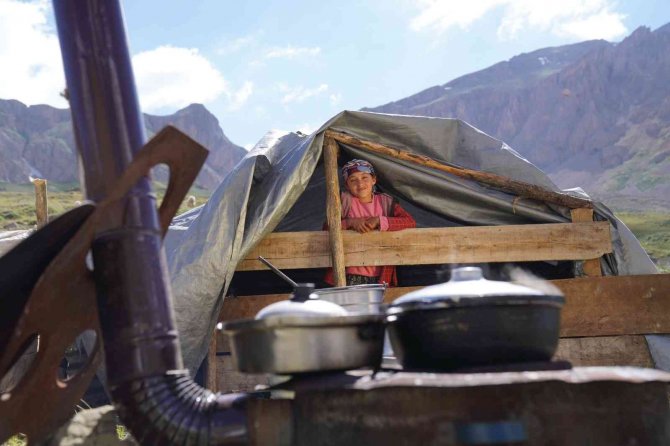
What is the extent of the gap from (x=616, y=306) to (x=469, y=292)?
14.7ft

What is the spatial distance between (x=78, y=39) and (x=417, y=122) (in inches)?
169

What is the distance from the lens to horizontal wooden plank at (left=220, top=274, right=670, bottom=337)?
631cm

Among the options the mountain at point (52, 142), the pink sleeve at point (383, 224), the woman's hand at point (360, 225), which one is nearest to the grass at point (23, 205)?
the mountain at point (52, 142)

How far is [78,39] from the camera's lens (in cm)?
300

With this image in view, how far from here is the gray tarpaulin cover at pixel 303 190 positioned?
6266mm

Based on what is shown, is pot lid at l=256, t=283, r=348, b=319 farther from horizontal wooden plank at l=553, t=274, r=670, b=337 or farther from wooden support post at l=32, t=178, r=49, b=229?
wooden support post at l=32, t=178, r=49, b=229

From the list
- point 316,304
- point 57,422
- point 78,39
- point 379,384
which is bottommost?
point 57,422

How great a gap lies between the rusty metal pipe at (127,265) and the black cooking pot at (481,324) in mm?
723

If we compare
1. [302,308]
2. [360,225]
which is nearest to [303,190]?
[360,225]

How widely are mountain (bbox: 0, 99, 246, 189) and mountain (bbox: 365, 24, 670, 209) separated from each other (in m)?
38.4

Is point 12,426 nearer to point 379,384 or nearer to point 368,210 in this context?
point 379,384

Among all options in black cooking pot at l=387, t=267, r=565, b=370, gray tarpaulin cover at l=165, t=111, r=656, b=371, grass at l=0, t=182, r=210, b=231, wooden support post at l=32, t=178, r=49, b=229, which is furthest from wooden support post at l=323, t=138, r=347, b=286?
grass at l=0, t=182, r=210, b=231

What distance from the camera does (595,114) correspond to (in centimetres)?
12081

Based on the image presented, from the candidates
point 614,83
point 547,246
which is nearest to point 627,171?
point 614,83
